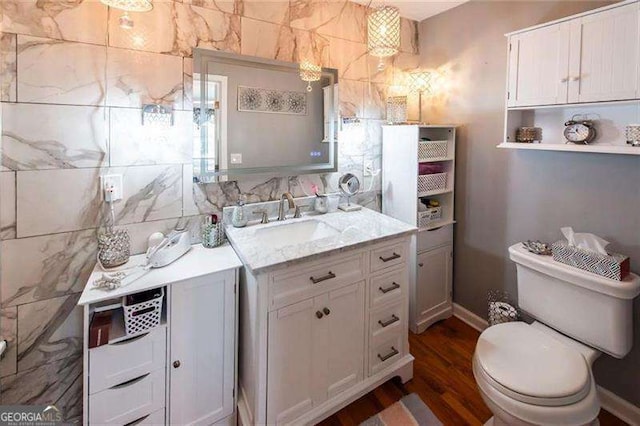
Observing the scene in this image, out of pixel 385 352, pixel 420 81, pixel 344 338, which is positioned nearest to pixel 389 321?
pixel 385 352

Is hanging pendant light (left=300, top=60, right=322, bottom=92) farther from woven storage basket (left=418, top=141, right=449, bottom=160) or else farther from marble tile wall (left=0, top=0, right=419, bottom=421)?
woven storage basket (left=418, top=141, right=449, bottom=160)

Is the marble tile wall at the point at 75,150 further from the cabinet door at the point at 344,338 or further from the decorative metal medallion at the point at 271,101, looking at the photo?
the cabinet door at the point at 344,338

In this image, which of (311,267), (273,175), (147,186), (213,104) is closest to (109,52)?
(213,104)

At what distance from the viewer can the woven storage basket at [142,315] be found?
126cm

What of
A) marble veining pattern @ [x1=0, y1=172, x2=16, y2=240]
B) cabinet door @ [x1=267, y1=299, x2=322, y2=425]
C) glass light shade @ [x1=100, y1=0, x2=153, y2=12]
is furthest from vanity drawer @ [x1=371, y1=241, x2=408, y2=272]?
marble veining pattern @ [x1=0, y1=172, x2=16, y2=240]

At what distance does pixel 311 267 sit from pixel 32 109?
1356 millimetres

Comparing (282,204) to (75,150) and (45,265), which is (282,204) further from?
(45,265)

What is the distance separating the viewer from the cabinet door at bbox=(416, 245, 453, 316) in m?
2.35

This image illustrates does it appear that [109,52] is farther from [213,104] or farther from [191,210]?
[191,210]

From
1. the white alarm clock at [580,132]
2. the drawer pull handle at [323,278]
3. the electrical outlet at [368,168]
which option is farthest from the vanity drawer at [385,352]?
the white alarm clock at [580,132]

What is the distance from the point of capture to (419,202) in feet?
7.64

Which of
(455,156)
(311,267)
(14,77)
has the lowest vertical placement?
(311,267)

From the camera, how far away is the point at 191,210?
→ 1.77m

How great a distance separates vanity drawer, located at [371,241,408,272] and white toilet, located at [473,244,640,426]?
0.55m
